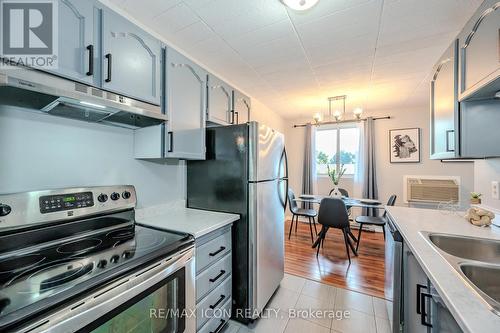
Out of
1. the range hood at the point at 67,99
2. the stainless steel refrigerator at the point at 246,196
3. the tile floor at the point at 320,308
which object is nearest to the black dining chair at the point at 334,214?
the tile floor at the point at 320,308

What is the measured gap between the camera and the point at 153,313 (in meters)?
1.05

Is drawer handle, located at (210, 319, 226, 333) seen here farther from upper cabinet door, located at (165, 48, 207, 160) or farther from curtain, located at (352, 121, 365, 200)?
curtain, located at (352, 121, 365, 200)

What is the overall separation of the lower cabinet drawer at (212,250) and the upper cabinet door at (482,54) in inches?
70.4

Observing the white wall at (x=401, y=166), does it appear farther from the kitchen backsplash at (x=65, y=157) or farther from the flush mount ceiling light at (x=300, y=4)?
the kitchen backsplash at (x=65, y=157)

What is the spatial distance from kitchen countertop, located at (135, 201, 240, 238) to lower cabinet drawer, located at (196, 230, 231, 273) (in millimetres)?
110

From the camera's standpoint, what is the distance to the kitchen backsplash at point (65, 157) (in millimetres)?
1063

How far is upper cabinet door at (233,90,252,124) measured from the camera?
2309 millimetres


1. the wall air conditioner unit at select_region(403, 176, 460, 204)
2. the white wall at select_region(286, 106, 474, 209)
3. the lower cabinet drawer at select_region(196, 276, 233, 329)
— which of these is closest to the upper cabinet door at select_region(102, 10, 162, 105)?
the lower cabinet drawer at select_region(196, 276, 233, 329)

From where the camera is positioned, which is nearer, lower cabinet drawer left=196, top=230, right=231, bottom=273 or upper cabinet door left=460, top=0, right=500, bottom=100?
upper cabinet door left=460, top=0, right=500, bottom=100

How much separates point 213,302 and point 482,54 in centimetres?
222

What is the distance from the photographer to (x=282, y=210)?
2223mm

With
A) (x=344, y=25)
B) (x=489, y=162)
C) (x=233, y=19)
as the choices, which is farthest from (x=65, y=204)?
(x=489, y=162)

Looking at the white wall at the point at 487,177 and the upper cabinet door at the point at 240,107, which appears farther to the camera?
the upper cabinet door at the point at 240,107

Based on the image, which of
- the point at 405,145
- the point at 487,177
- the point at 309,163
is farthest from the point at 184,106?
the point at 405,145
